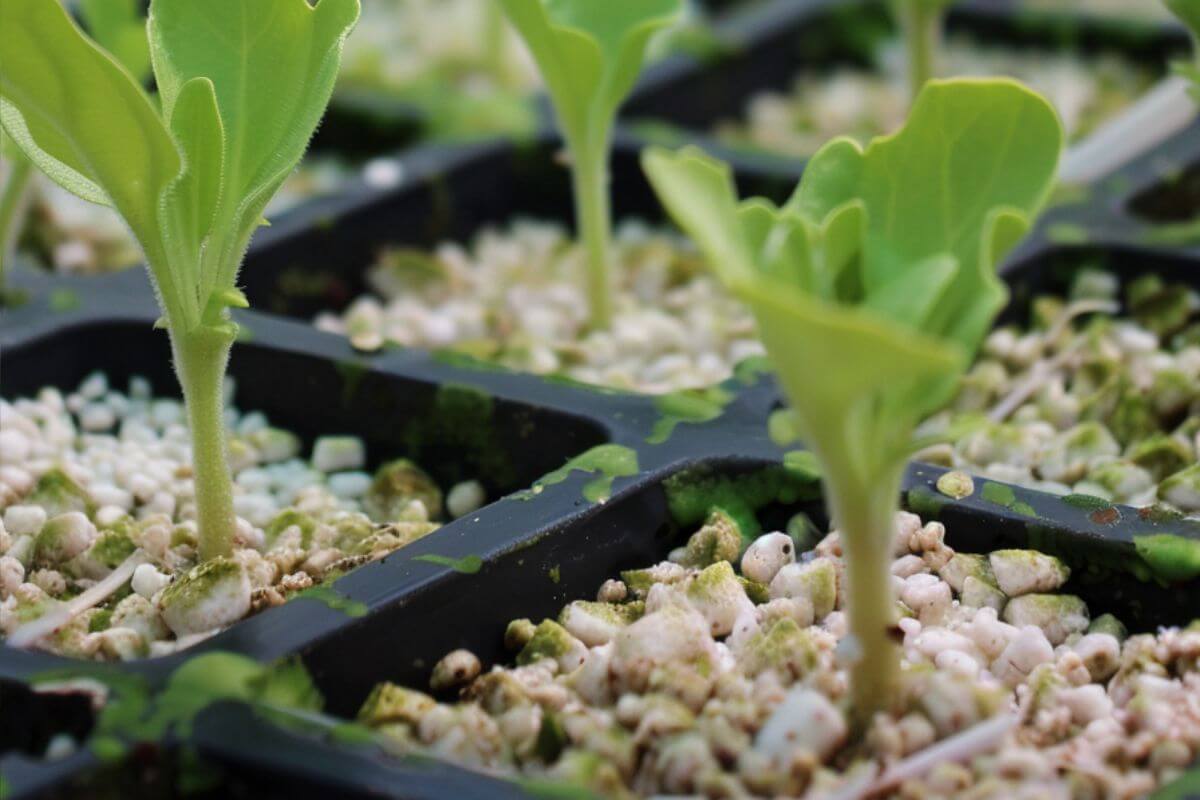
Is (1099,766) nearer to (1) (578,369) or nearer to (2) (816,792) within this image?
(2) (816,792)

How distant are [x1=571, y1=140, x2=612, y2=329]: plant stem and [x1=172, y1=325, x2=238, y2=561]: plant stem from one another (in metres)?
0.53

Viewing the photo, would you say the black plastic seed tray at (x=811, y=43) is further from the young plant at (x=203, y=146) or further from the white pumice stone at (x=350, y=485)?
the young plant at (x=203, y=146)

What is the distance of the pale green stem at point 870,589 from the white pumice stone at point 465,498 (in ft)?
1.64

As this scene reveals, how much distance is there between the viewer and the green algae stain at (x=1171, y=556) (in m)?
1.06

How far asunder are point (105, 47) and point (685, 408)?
61 centimetres

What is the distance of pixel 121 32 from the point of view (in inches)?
60.2

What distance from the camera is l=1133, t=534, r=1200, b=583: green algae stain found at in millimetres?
1062

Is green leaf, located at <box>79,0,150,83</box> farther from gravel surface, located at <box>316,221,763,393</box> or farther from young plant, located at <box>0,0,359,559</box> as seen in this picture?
young plant, located at <box>0,0,359,559</box>

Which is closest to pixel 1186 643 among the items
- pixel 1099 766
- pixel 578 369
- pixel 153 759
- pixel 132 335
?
pixel 1099 766

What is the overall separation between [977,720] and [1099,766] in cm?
7

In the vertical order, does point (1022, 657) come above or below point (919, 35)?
below

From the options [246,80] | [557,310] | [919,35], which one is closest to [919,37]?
[919,35]

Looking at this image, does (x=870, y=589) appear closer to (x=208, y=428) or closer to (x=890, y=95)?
(x=208, y=428)

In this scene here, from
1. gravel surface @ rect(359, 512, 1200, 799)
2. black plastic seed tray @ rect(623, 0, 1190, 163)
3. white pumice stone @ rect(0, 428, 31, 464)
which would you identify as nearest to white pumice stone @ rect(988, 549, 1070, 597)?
gravel surface @ rect(359, 512, 1200, 799)
